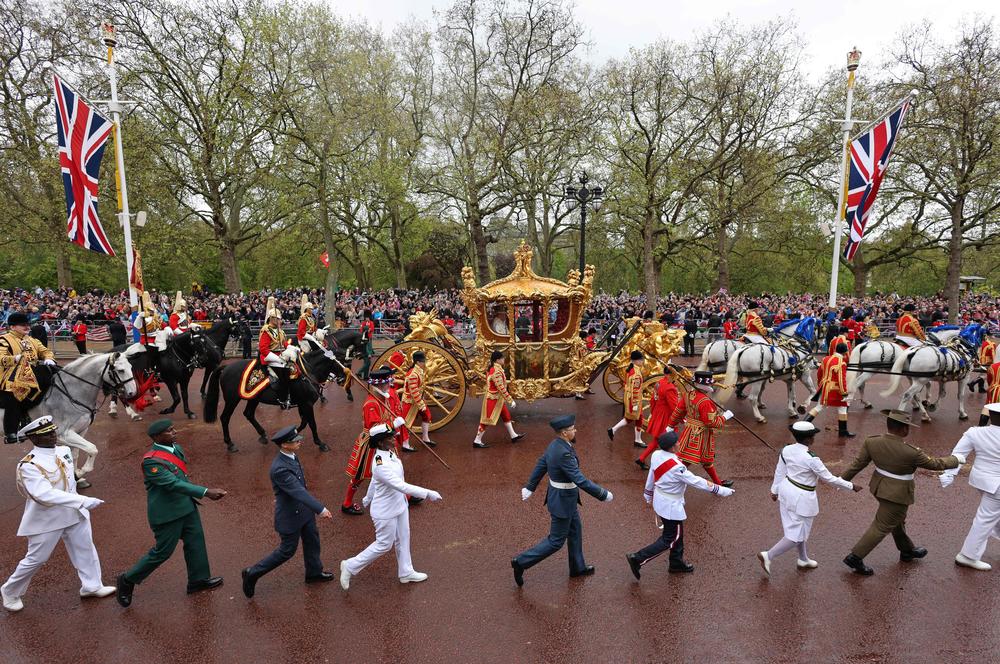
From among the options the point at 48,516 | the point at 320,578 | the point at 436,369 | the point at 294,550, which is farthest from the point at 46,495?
the point at 436,369

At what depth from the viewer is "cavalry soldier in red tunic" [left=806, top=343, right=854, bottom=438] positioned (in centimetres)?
979

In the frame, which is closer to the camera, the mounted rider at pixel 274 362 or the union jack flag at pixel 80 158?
the mounted rider at pixel 274 362

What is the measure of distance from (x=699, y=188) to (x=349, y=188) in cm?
1538

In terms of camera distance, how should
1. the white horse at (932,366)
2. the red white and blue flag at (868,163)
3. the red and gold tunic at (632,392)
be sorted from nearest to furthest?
A: the red and gold tunic at (632,392), the white horse at (932,366), the red white and blue flag at (868,163)

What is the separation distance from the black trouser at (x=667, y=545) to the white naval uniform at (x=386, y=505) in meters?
2.08

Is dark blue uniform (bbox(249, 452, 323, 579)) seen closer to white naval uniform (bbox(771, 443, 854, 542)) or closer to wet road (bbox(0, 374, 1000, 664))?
wet road (bbox(0, 374, 1000, 664))

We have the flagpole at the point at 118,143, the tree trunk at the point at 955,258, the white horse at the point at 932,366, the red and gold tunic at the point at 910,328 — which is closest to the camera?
the white horse at the point at 932,366

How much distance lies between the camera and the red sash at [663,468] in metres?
5.27

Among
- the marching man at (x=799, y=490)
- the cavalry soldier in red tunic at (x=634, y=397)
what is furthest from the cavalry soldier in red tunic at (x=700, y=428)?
the cavalry soldier in red tunic at (x=634, y=397)

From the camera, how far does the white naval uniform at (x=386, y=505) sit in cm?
506

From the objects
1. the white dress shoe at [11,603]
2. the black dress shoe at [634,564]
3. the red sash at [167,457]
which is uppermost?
the red sash at [167,457]

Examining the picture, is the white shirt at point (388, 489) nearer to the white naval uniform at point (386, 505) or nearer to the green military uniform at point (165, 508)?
the white naval uniform at point (386, 505)

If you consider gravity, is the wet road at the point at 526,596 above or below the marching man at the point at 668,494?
below

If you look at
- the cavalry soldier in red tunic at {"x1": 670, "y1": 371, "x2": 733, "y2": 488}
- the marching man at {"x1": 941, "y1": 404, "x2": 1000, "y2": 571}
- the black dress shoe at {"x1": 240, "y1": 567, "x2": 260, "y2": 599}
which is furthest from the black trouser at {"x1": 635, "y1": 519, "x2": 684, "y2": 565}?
the black dress shoe at {"x1": 240, "y1": 567, "x2": 260, "y2": 599}
